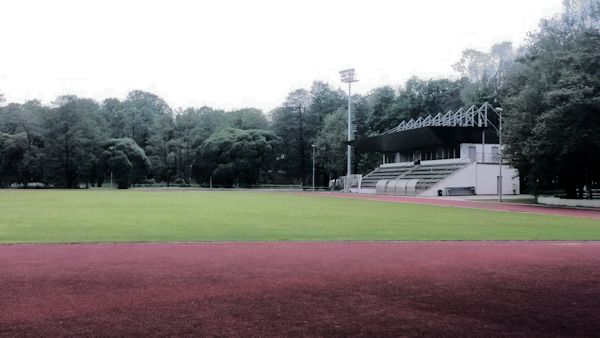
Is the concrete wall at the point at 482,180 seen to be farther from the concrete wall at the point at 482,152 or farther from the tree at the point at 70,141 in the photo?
the tree at the point at 70,141

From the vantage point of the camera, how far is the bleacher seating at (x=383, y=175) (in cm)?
7950

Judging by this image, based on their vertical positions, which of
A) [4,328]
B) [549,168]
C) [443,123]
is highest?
[443,123]

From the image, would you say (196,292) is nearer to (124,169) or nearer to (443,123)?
(443,123)

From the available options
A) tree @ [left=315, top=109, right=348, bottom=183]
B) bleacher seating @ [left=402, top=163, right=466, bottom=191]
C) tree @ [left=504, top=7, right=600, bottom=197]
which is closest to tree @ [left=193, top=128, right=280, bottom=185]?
tree @ [left=315, top=109, right=348, bottom=183]

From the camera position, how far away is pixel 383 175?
271 ft

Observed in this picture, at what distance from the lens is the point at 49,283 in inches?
385

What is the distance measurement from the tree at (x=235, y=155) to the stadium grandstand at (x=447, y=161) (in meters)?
23.2

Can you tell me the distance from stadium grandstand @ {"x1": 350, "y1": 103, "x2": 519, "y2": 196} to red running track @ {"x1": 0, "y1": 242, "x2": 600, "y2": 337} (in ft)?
162

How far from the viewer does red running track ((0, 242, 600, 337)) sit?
699 centimetres

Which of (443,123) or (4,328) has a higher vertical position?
(443,123)

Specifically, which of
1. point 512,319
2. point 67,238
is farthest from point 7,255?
point 512,319

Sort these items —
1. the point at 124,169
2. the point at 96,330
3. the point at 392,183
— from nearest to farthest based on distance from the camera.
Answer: the point at 96,330
the point at 392,183
the point at 124,169

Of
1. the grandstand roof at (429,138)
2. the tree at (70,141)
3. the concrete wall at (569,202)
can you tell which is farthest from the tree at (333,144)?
the concrete wall at (569,202)

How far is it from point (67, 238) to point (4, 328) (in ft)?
36.9
